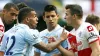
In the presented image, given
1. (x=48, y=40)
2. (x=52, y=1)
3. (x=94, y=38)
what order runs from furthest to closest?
(x=52, y=1) → (x=48, y=40) → (x=94, y=38)

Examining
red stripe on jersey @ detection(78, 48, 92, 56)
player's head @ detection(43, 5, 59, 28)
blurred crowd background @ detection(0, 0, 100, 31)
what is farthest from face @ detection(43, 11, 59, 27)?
blurred crowd background @ detection(0, 0, 100, 31)

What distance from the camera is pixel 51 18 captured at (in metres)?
10.8

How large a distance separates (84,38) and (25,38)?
108cm

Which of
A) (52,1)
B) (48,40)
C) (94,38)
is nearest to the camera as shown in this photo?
(94,38)

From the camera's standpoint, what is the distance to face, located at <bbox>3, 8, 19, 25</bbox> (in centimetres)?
1137

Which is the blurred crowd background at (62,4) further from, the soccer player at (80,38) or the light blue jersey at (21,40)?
the light blue jersey at (21,40)

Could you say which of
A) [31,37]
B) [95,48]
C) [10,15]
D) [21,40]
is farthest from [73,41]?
[10,15]

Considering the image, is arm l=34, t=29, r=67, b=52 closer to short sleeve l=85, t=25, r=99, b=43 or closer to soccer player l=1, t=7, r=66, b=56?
soccer player l=1, t=7, r=66, b=56

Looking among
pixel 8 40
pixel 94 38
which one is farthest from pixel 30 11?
pixel 94 38

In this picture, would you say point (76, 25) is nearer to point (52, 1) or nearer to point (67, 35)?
point (67, 35)

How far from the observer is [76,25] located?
402 inches

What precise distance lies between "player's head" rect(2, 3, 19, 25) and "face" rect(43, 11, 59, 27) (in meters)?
0.78

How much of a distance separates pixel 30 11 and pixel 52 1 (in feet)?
50.6

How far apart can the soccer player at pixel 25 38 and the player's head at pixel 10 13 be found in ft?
4.30
